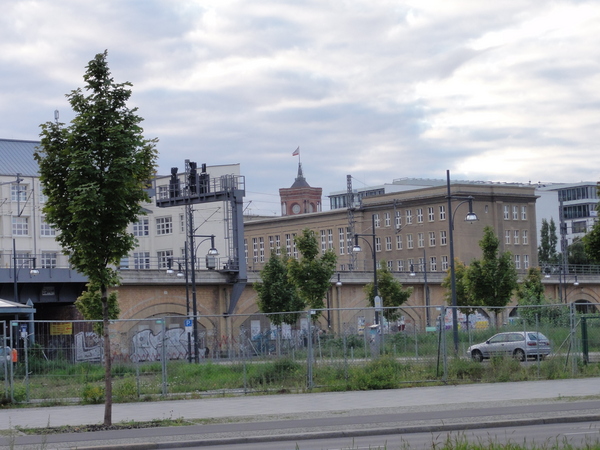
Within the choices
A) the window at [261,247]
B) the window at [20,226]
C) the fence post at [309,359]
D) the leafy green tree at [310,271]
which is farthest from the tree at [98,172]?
the window at [261,247]

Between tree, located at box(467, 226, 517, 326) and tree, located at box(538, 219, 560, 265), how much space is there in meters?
69.4

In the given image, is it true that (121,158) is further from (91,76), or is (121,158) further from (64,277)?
(64,277)

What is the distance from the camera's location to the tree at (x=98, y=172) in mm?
18969

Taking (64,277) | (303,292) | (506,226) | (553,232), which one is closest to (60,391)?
(303,292)

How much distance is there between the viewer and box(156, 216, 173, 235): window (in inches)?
3423

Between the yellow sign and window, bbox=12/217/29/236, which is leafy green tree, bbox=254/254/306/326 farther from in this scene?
window, bbox=12/217/29/236

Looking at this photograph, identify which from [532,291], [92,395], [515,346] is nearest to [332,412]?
[92,395]

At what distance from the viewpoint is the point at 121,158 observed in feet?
62.2

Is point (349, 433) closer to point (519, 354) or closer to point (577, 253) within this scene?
point (519, 354)

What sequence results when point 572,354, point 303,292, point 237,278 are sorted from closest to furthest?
point 572,354 < point 303,292 < point 237,278

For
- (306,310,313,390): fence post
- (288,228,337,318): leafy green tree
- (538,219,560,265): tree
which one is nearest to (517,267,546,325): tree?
(288,228,337,318): leafy green tree

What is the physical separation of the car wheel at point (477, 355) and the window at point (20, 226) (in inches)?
2399

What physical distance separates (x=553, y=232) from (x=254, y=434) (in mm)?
112082

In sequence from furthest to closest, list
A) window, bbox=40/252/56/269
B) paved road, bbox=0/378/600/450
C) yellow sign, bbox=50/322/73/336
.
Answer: window, bbox=40/252/56/269
yellow sign, bbox=50/322/73/336
paved road, bbox=0/378/600/450
